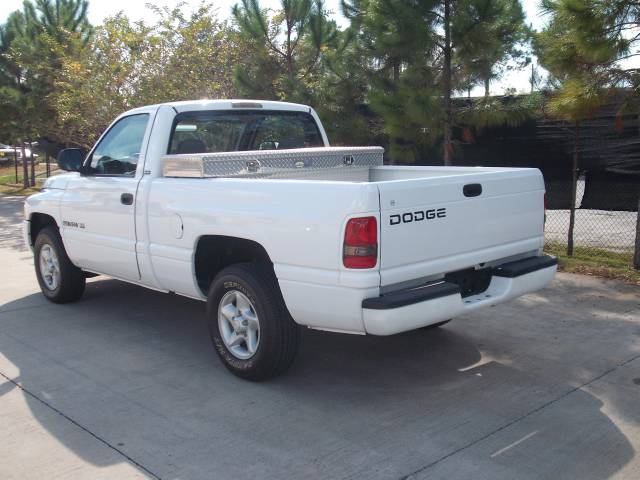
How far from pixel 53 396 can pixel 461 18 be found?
6.56m

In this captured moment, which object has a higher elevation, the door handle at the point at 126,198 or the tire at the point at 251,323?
the door handle at the point at 126,198

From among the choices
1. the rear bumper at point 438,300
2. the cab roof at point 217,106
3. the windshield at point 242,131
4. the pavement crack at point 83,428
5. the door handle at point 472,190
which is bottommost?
the pavement crack at point 83,428

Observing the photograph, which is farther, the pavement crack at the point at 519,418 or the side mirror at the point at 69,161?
the side mirror at the point at 69,161

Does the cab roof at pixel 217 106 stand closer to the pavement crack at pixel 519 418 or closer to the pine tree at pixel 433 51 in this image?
the pine tree at pixel 433 51

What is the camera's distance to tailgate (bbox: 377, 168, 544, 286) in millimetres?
3957

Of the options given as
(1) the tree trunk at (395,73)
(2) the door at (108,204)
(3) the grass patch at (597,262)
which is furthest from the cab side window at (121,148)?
(3) the grass patch at (597,262)

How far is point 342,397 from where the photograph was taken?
444 centimetres

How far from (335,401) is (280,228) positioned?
1.17 meters

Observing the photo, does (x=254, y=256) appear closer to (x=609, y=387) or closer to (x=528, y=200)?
(x=528, y=200)

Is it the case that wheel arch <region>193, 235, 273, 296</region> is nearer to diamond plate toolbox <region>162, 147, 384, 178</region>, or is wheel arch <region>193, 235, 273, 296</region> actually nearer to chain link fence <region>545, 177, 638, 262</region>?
diamond plate toolbox <region>162, 147, 384, 178</region>

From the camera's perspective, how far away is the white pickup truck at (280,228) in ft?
13.0

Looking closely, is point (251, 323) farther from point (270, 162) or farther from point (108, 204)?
point (108, 204)

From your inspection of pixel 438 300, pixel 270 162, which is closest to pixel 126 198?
pixel 270 162

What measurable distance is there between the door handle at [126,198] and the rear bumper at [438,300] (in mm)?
2453
